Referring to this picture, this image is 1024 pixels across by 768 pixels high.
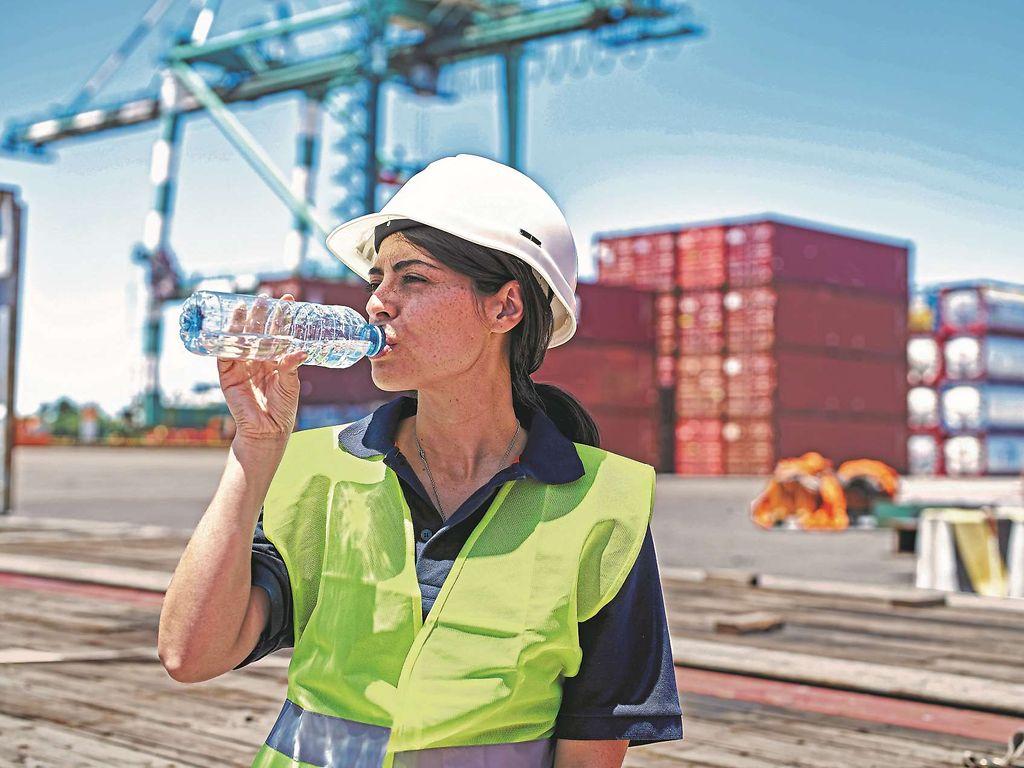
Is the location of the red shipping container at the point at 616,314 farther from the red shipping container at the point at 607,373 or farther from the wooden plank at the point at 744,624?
the wooden plank at the point at 744,624

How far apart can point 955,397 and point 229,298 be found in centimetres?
4298

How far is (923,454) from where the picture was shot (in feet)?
140

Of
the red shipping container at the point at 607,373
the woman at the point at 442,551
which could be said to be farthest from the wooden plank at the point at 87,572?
the red shipping container at the point at 607,373

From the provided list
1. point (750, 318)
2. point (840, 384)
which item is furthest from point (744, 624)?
point (840, 384)

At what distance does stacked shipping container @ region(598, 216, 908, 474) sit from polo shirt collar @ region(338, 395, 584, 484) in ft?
109

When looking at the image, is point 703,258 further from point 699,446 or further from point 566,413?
point 566,413

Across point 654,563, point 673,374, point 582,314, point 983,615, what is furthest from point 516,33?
point 654,563

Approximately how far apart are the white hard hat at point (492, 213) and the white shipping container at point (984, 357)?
41162 millimetres

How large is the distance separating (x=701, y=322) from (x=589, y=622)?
3428cm

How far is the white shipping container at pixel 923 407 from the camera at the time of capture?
42.2m

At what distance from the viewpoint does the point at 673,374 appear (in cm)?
3656

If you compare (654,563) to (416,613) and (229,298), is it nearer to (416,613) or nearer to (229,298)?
(416,613)

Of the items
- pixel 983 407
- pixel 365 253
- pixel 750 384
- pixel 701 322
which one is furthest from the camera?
pixel 983 407

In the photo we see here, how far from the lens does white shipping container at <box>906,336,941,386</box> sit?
41688 mm
